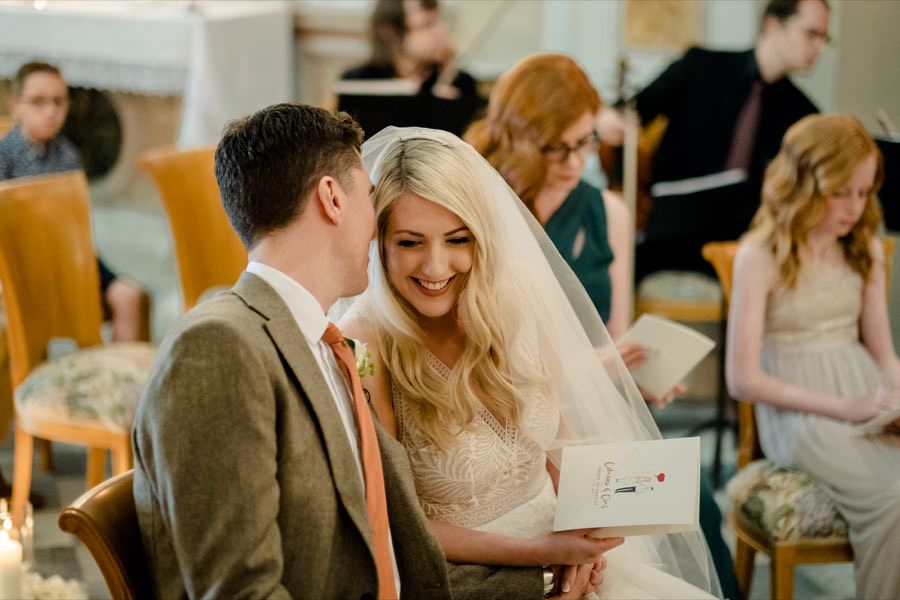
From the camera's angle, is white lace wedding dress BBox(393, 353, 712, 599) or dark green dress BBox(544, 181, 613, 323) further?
dark green dress BBox(544, 181, 613, 323)

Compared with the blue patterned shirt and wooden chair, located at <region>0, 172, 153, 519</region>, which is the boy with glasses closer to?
the blue patterned shirt

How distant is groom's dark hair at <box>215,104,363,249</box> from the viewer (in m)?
1.58

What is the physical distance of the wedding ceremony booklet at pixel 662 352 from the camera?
2.70 m

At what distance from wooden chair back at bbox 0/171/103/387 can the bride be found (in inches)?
72.4

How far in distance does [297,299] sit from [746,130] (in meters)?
4.12

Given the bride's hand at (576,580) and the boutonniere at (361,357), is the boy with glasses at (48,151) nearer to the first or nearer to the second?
the boutonniere at (361,357)

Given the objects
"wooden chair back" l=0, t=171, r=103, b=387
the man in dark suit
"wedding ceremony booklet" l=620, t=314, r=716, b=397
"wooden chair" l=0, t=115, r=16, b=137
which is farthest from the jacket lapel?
the man in dark suit

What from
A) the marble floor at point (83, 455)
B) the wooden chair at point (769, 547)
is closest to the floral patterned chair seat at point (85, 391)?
the marble floor at point (83, 455)

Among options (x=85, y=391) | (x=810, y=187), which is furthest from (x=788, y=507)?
(x=85, y=391)

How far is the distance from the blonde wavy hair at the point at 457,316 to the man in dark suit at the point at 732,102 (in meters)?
3.15

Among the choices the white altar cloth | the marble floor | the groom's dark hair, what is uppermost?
the white altar cloth

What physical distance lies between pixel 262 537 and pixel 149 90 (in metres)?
5.31

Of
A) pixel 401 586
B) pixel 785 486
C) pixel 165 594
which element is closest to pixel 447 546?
pixel 401 586

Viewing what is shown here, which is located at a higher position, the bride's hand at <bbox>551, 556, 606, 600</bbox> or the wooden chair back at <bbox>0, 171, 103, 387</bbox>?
the wooden chair back at <bbox>0, 171, 103, 387</bbox>
